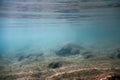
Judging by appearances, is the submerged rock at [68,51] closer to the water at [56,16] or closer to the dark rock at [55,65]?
the water at [56,16]

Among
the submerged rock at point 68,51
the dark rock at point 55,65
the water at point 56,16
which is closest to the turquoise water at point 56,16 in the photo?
the water at point 56,16

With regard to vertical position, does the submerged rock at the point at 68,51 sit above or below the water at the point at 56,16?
below

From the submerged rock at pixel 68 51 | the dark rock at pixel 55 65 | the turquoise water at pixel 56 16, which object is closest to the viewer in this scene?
the dark rock at pixel 55 65

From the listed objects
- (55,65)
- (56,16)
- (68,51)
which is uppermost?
(56,16)

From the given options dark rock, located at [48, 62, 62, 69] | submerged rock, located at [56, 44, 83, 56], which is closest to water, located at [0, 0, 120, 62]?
submerged rock, located at [56, 44, 83, 56]

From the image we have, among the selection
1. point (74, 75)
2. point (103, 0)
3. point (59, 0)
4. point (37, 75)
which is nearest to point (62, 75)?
point (74, 75)

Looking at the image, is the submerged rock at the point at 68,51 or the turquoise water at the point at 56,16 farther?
the submerged rock at the point at 68,51

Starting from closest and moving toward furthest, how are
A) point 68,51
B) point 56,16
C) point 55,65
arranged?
1. point 55,65
2. point 68,51
3. point 56,16

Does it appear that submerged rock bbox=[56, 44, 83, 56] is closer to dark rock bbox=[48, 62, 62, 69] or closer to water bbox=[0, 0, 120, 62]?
water bbox=[0, 0, 120, 62]

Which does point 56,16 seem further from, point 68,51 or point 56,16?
point 68,51

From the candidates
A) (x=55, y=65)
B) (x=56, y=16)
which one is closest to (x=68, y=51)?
(x=56, y=16)

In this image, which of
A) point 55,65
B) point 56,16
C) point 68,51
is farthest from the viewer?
point 56,16

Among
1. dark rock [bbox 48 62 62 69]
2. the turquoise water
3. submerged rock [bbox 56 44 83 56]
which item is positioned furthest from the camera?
submerged rock [bbox 56 44 83 56]

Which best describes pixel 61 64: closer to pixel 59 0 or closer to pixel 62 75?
pixel 62 75
